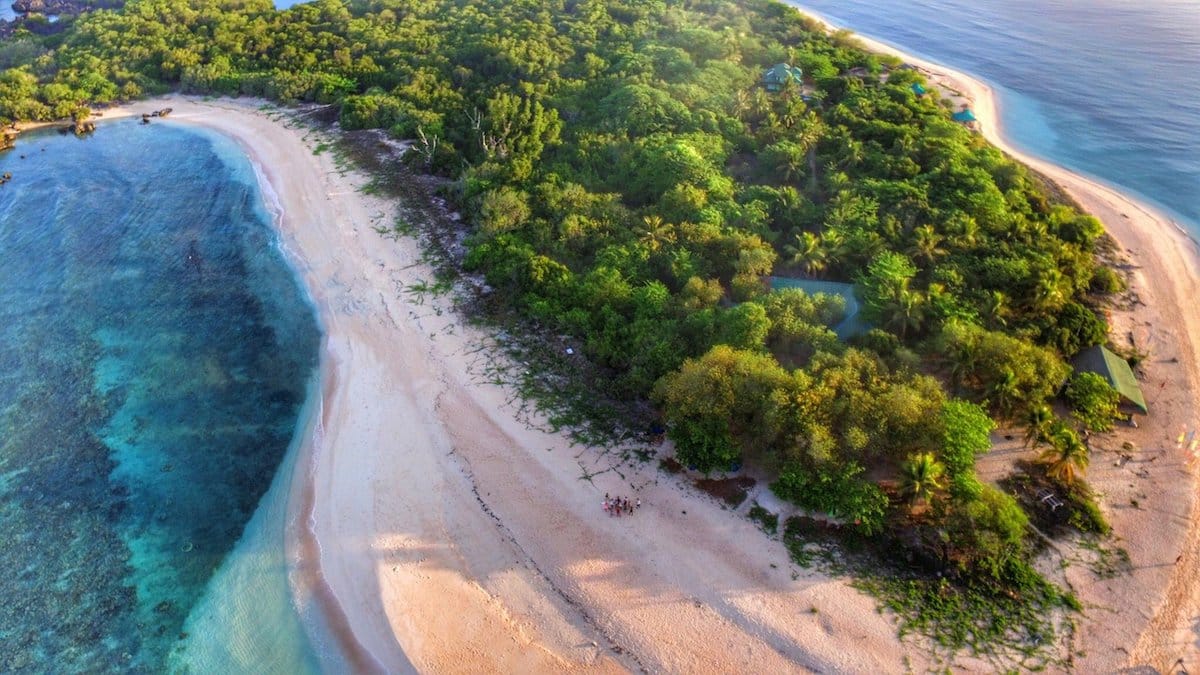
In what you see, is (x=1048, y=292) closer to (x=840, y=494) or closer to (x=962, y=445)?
(x=962, y=445)

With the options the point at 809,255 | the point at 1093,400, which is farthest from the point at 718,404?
the point at 1093,400

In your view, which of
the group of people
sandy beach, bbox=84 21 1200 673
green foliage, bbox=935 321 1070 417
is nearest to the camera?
sandy beach, bbox=84 21 1200 673

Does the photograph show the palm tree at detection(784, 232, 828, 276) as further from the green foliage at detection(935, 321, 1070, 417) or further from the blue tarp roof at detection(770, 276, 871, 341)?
the green foliage at detection(935, 321, 1070, 417)

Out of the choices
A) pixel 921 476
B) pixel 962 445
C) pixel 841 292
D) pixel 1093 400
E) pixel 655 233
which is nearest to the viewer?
pixel 921 476

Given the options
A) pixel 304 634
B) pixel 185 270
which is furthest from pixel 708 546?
pixel 185 270

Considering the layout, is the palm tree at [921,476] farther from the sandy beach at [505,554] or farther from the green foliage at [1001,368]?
the green foliage at [1001,368]

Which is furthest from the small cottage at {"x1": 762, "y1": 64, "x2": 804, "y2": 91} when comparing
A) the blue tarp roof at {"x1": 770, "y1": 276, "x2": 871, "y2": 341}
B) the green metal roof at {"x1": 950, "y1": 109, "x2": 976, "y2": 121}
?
the blue tarp roof at {"x1": 770, "y1": 276, "x2": 871, "y2": 341}
